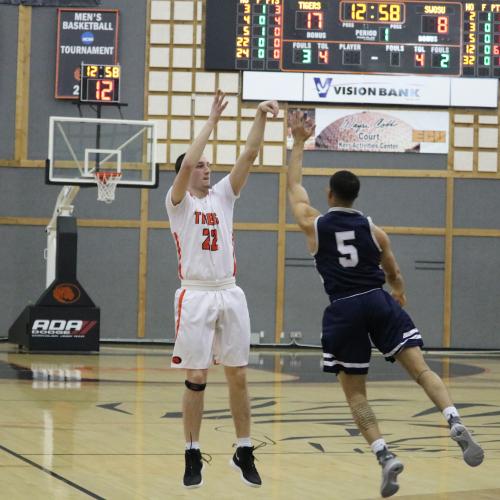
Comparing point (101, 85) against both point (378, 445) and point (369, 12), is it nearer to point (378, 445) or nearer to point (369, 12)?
point (369, 12)

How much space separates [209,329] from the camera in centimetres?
703

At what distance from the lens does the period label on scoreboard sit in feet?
80.5

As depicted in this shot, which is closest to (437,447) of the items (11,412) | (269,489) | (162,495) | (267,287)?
(269,489)

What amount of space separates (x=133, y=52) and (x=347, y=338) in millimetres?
19051

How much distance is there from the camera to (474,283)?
81.7 ft

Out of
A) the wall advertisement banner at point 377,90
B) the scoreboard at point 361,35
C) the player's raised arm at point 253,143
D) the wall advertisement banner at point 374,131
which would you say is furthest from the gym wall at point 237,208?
the player's raised arm at point 253,143

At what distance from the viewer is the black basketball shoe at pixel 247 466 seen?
6820mm

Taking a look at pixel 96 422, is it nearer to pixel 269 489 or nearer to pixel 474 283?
pixel 269 489

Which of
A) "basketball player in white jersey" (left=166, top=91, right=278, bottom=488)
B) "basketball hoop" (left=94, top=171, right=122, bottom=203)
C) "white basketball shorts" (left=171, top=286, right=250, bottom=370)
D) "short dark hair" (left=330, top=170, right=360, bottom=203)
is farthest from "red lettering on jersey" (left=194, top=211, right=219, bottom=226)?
"basketball hoop" (left=94, top=171, right=122, bottom=203)

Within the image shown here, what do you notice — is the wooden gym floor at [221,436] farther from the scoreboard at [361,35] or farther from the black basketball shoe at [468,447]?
the scoreboard at [361,35]

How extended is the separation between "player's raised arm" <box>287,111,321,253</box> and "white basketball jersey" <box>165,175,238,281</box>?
1.64ft

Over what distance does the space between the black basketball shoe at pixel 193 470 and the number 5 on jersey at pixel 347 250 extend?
157 cm

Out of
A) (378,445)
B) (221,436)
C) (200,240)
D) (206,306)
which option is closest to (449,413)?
(378,445)

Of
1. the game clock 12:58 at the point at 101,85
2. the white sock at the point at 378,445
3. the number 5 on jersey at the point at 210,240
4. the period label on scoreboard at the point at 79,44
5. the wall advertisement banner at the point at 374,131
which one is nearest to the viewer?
the white sock at the point at 378,445
